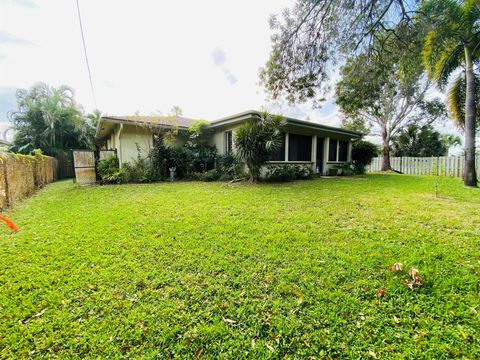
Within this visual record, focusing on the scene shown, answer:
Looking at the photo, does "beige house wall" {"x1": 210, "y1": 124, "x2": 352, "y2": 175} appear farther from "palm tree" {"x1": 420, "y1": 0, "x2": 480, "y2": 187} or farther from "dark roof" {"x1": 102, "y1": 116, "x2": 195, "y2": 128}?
"palm tree" {"x1": 420, "y1": 0, "x2": 480, "y2": 187}

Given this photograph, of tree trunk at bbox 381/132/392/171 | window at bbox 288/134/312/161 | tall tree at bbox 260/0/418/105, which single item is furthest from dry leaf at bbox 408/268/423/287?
tree trunk at bbox 381/132/392/171

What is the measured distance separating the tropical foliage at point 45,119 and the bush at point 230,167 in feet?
50.5

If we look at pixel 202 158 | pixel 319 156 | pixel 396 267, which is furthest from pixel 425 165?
pixel 396 267

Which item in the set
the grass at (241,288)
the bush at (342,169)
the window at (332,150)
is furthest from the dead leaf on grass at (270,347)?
the window at (332,150)

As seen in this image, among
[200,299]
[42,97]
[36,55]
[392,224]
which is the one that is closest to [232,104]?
[36,55]

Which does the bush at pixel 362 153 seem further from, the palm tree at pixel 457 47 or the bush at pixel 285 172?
the palm tree at pixel 457 47

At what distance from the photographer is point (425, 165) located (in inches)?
594

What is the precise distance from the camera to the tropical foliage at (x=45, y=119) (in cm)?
1664

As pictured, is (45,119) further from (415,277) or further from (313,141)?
(415,277)

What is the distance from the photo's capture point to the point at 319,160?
13.1m

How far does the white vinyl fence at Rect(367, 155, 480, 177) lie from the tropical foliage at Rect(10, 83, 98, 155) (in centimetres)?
2509

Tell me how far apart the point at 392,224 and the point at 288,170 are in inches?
241

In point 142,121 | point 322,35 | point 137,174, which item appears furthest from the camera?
point 142,121

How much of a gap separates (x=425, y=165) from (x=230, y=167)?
→ 14.8 metres
